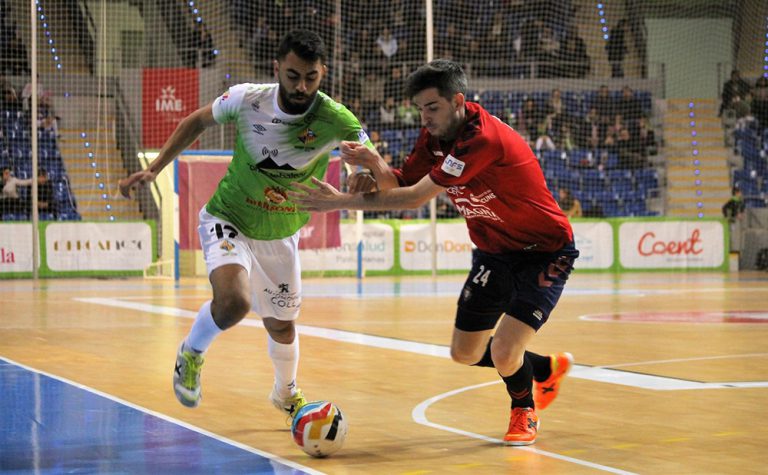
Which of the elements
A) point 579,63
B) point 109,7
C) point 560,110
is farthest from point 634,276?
point 109,7

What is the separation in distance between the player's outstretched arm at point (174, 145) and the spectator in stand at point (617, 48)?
2574 cm

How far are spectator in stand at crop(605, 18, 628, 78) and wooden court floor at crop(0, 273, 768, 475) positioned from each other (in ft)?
49.5

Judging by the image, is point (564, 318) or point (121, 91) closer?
point (564, 318)

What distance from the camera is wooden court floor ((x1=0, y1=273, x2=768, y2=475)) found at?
532 centimetres

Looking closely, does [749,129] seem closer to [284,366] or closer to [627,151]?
[627,151]

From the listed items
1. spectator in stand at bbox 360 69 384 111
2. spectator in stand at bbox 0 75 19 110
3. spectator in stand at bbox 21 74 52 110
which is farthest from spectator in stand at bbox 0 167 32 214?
spectator in stand at bbox 360 69 384 111

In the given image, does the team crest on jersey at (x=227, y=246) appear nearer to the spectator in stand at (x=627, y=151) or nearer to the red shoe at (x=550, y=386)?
the red shoe at (x=550, y=386)

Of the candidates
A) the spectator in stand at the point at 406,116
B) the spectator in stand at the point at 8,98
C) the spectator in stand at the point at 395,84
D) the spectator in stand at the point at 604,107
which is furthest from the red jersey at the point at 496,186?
the spectator in stand at the point at 604,107

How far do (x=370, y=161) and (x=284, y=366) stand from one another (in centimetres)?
138

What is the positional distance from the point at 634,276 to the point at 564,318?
1097 cm

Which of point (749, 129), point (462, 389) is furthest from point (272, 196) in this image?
point (749, 129)

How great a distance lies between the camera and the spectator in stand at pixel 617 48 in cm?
3058

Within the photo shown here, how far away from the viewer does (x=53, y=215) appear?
78.0 feet

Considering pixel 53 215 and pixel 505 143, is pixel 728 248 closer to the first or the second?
pixel 53 215
